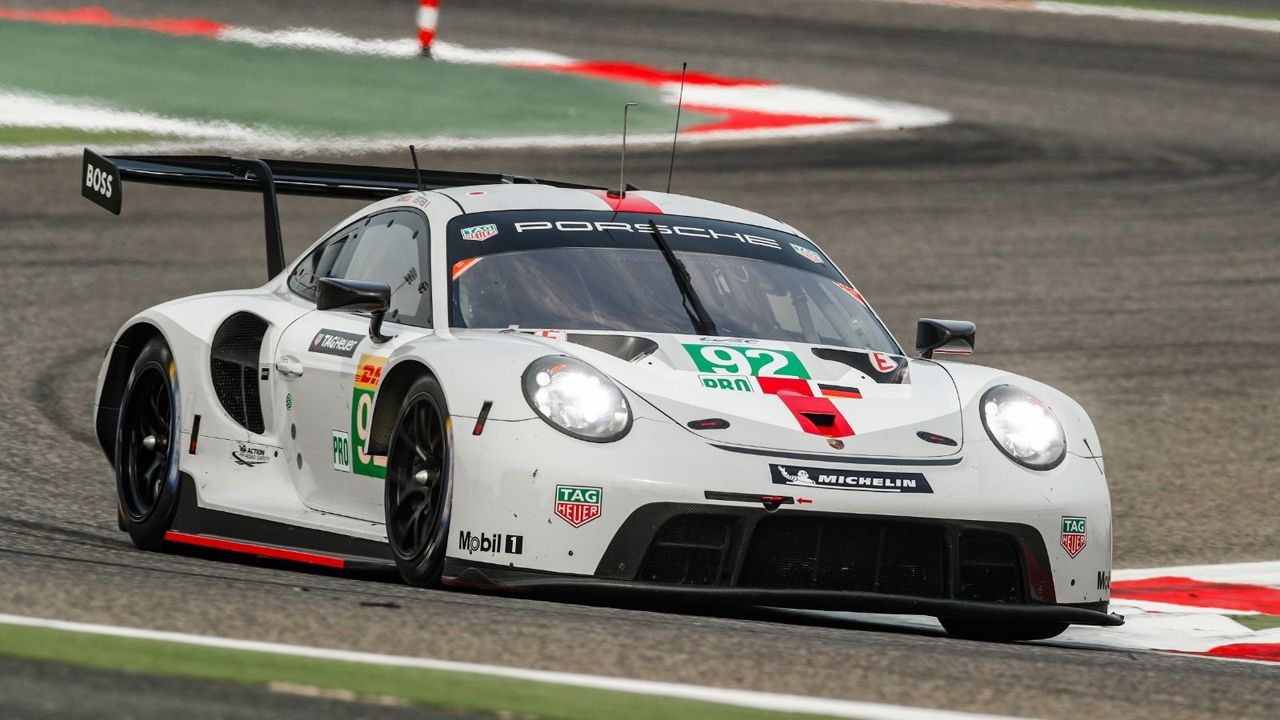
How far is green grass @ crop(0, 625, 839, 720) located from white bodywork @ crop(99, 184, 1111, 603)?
1.50 metres

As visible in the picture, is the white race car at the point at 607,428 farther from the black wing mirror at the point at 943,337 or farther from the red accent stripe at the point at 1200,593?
the red accent stripe at the point at 1200,593

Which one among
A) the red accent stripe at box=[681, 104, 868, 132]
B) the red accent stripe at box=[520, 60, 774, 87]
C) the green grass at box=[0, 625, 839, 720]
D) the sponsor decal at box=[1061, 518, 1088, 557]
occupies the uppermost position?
the red accent stripe at box=[520, 60, 774, 87]

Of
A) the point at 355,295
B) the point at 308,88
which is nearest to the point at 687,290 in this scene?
the point at 355,295

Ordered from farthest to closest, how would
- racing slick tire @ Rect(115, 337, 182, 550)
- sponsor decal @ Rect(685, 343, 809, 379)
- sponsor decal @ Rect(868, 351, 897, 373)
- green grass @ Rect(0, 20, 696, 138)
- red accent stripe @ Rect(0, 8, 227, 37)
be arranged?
red accent stripe @ Rect(0, 8, 227, 37)
green grass @ Rect(0, 20, 696, 138)
racing slick tire @ Rect(115, 337, 182, 550)
sponsor decal @ Rect(868, 351, 897, 373)
sponsor decal @ Rect(685, 343, 809, 379)

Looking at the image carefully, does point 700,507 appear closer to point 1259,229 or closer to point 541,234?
point 541,234

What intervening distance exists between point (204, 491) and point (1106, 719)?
3.94 metres

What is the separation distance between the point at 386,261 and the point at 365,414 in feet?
2.76

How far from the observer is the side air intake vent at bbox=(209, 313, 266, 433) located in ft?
24.1

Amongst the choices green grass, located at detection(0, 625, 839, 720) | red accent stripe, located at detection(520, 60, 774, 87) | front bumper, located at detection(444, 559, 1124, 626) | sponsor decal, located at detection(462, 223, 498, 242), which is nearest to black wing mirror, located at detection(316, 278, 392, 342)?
sponsor decal, located at detection(462, 223, 498, 242)

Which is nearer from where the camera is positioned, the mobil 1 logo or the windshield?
the windshield

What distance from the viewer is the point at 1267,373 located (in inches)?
468

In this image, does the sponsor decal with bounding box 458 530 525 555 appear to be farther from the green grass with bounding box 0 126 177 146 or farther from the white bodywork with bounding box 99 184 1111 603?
the green grass with bounding box 0 126 177 146

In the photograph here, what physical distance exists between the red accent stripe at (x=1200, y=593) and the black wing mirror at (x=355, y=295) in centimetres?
278

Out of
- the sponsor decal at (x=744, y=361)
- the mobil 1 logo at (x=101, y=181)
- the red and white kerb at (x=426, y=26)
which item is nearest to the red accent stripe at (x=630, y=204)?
the sponsor decal at (x=744, y=361)
